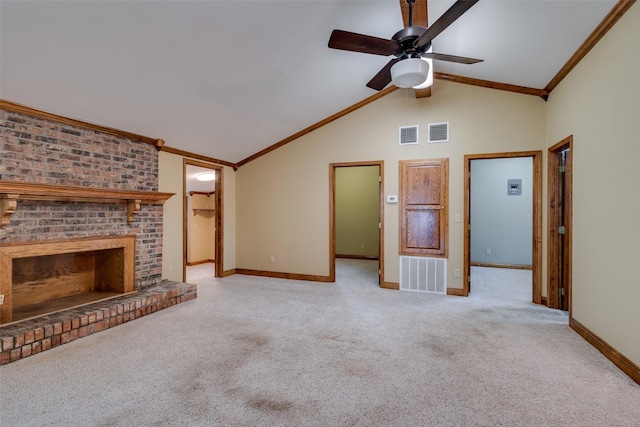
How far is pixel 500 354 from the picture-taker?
2.67 metres

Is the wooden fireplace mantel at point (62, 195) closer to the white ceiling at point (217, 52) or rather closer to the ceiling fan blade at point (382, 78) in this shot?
the white ceiling at point (217, 52)

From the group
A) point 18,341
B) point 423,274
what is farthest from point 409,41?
point 18,341

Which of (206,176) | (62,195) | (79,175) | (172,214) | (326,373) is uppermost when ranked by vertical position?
(206,176)

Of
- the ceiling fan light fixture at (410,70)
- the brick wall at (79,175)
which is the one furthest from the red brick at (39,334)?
the ceiling fan light fixture at (410,70)

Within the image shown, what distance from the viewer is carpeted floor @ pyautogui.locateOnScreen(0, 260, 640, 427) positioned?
6.13ft

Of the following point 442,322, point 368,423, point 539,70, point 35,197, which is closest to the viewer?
point 368,423

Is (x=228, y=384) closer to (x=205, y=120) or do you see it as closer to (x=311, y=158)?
(x=205, y=120)

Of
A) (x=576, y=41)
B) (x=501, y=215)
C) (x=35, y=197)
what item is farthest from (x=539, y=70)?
(x=35, y=197)

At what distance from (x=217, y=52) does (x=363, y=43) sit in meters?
1.44

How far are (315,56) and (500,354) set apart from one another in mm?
3496

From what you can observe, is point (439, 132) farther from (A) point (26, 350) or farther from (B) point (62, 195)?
(A) point (26, 350)

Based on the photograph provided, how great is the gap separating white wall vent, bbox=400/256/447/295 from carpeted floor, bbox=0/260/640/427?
2.80 feet

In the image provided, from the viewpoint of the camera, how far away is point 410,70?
2.53 m

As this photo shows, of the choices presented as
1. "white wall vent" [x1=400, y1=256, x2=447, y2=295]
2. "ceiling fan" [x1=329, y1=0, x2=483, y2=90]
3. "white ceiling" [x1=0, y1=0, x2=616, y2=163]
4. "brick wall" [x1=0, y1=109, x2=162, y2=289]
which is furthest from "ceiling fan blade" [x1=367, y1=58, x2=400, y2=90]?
"brick wall" [x1=0, y1=109, x2=162, y2=289]
